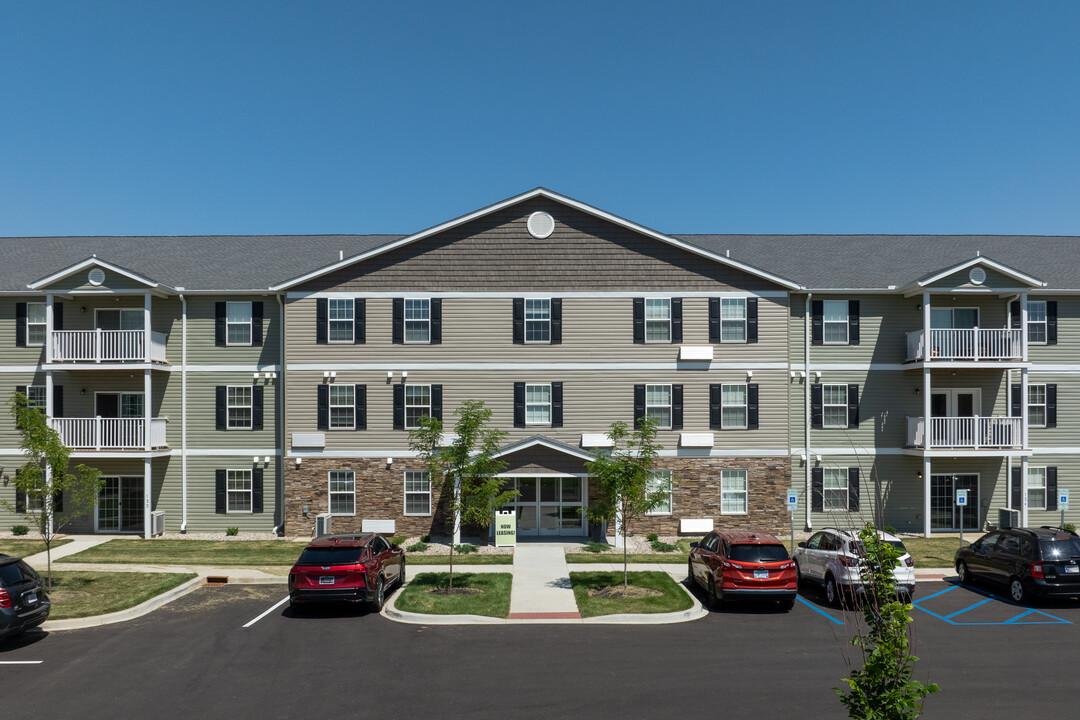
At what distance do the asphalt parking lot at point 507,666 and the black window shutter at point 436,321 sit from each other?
1108 cm

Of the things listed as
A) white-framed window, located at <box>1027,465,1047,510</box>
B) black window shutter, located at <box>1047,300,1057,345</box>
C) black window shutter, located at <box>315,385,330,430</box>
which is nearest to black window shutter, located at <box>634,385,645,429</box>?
black window shutter, located at <box>315,385,330,430</box>

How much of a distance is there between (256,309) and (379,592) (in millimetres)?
13887

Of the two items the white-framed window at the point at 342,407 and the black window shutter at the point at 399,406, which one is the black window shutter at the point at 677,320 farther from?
the white-framed window at the point at 342,407

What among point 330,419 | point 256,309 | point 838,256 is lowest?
point 330,419

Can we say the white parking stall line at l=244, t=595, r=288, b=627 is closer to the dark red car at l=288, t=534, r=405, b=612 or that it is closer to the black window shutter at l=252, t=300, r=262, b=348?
the dark red car at l=288, t=534, r=405, b=612

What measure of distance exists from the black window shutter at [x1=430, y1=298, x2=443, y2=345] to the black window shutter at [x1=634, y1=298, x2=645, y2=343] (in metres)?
6.74

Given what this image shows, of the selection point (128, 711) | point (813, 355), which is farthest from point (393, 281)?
point (128, 711)

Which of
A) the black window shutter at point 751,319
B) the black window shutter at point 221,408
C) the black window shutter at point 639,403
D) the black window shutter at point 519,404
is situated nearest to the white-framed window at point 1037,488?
the black window shutter at point 751,319

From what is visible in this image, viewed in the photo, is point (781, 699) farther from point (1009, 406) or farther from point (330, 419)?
point (1009, 406)

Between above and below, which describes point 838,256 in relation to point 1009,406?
above

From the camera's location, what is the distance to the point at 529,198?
25.4 m

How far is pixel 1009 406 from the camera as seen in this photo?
86.6 feet

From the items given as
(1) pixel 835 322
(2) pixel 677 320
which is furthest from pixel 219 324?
(1) pixel 835 322

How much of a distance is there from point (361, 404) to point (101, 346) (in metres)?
9.05
